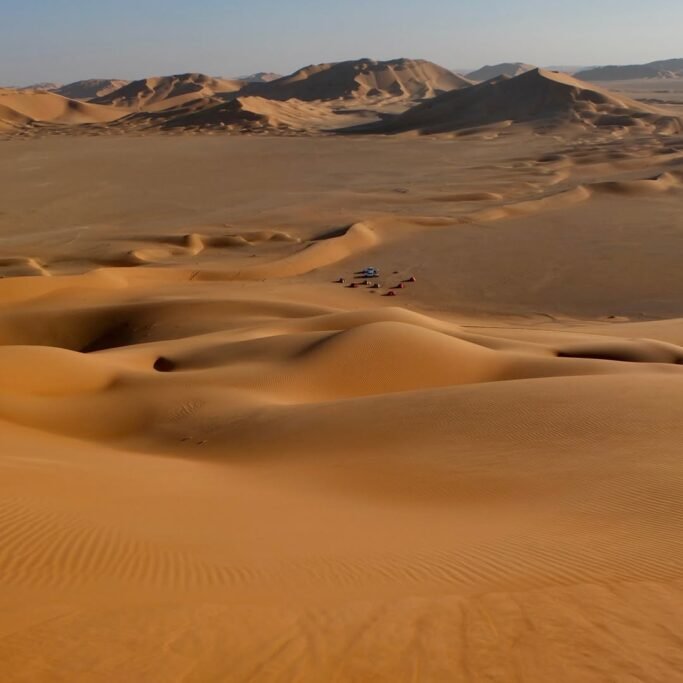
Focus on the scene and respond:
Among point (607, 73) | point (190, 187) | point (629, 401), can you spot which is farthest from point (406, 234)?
point (607, 73)

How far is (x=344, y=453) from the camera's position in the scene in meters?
8.88

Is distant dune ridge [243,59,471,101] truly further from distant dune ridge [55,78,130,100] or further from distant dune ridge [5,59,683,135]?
distant dune ridge [55,78,130,100]

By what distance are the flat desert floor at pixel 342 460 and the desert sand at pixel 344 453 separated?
0.09 feet

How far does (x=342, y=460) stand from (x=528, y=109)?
62.6 meters

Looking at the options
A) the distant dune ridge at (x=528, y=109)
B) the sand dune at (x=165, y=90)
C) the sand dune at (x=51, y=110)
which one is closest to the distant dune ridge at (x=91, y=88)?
the sand dune at (x=165, y=90)

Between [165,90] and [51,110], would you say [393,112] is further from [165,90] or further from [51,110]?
[165,90]

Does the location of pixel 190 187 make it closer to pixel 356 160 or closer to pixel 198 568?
pixel 356 160

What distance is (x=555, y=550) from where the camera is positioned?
213 inches

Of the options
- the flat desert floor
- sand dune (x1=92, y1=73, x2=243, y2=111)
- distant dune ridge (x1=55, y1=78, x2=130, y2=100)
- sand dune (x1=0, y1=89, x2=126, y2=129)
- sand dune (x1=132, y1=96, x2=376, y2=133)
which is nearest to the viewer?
the flat desert floor

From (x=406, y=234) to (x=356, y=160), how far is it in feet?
63.8

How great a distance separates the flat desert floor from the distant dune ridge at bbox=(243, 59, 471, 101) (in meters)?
90.0

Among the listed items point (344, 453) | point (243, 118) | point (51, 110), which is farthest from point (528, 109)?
point (344, 453)

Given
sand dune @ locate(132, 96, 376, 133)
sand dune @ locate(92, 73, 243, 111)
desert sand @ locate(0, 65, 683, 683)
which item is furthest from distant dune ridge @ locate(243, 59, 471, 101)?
desert sand @ locate(0, 65, 683, 683)

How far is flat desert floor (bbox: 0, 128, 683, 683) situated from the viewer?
4199 millimetres
